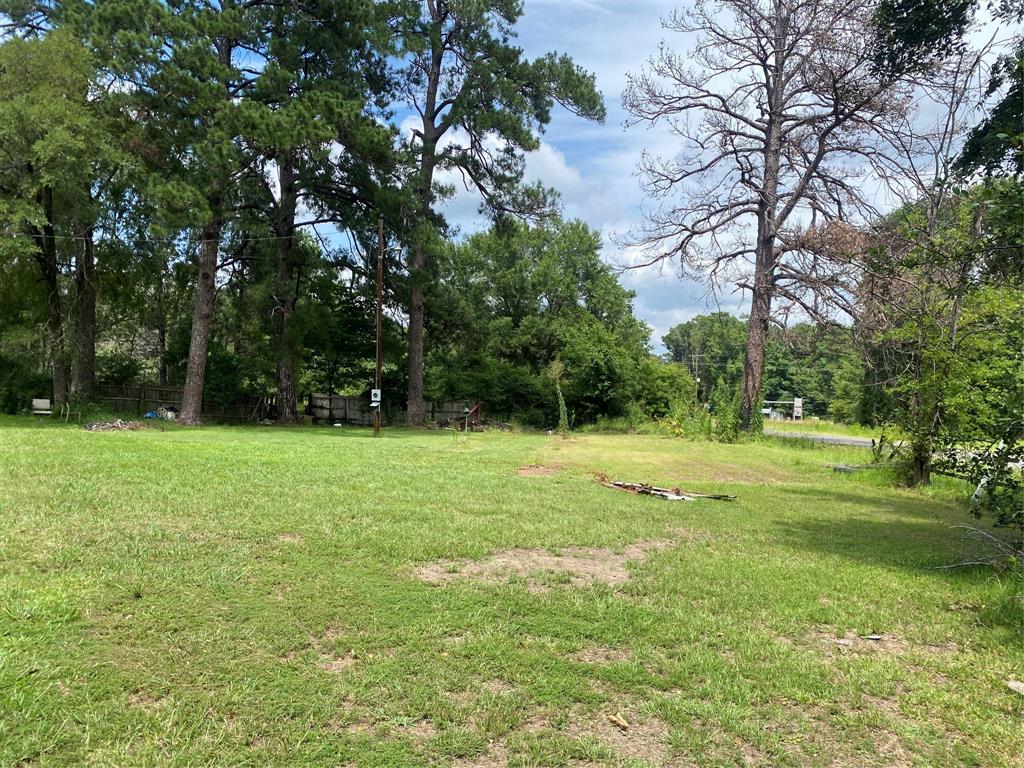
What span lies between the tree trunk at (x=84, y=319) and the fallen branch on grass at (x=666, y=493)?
1787 cm

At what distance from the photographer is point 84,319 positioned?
67.2ft

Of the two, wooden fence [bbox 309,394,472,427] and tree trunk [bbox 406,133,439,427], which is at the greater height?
tree trunk [bbox 406,133,439,427]

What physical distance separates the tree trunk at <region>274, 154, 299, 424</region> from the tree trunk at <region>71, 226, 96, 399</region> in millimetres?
5646

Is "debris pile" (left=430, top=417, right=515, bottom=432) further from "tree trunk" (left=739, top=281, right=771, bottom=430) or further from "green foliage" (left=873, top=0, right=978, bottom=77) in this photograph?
"green foliage" (left=873, top=0, right=978, bottom=77)

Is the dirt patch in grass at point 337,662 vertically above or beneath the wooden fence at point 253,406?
beneath

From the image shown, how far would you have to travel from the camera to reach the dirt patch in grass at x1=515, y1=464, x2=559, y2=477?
10.5m

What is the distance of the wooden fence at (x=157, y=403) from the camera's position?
2231cm

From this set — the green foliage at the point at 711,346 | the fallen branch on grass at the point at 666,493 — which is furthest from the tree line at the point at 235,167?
the green foliage at the point at 711,346

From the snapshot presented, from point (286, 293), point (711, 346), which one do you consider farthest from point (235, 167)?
point (711, 346)

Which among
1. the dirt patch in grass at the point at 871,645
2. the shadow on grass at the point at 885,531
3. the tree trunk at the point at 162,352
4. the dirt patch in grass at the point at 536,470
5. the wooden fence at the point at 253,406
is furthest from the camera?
the tree trunk at the point at 162,352

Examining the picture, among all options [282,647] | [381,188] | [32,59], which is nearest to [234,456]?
[282,647]

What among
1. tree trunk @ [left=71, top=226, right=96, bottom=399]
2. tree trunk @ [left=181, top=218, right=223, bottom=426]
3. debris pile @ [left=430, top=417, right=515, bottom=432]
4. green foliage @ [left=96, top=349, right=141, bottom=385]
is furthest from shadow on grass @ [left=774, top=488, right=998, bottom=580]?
green foliage @ [left=96, top=349, right=141, bottom=385]

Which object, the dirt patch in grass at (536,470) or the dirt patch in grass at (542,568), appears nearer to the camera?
the dirt patch in grass at (542,568)

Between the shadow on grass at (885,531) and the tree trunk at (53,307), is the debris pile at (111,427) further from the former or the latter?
the shadow on grass at (885,531)
